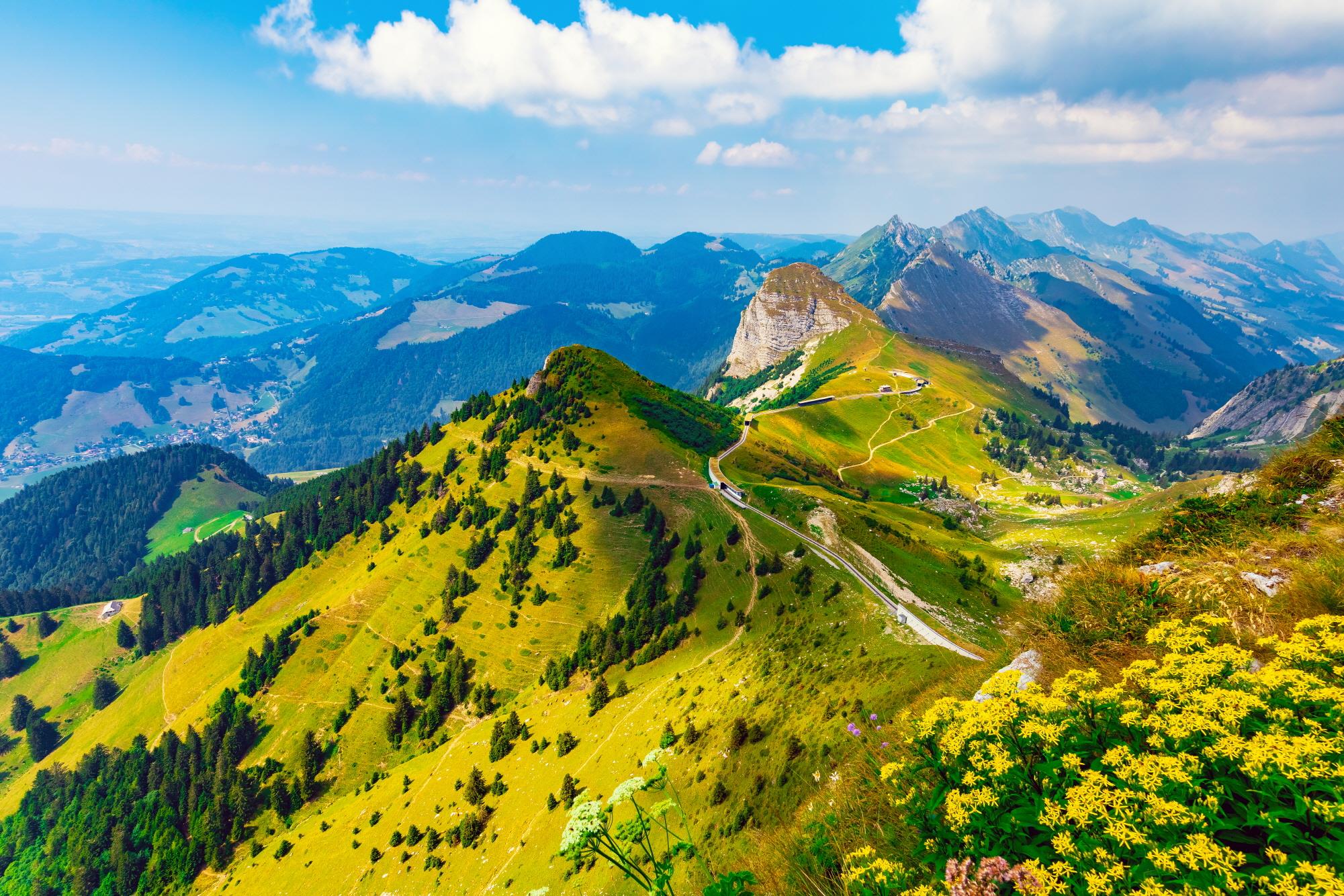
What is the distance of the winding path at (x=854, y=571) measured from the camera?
56844 millimetres

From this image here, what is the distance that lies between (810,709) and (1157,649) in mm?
35766

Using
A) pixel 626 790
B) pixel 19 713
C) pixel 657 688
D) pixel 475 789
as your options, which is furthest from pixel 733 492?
pixel 19 713

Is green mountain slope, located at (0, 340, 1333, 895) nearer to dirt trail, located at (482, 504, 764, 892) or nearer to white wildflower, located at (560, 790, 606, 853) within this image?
dirt trail, located at (482, 504, 764, 892)

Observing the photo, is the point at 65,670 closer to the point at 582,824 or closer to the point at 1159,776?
the point at 582,824

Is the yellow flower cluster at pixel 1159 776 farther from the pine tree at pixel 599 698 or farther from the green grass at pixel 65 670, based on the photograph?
the green grass at pixel 65 670

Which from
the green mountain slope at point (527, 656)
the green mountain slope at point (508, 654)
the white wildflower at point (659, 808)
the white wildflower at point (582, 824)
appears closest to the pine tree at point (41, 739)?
the green mountain slope at point (527, 656)

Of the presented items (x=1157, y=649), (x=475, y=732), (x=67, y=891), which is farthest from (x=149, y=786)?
(x=1157, y=649)

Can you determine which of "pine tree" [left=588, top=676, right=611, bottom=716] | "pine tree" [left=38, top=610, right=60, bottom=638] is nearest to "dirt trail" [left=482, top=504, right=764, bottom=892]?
"pine tree" [left=588, top=676, right=611, bottom=716]

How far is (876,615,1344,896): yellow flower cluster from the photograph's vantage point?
24.4 ft

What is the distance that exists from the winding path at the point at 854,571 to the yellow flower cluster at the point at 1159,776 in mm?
37909

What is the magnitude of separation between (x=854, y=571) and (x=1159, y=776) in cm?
7461

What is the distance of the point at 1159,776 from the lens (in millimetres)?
8789

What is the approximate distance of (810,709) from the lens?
1845 inches

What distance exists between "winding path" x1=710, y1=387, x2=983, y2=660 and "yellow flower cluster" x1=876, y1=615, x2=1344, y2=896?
37909 millimetres
